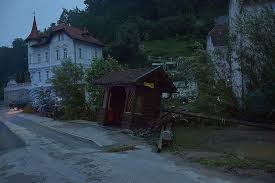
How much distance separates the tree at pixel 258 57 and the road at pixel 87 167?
18.4ft

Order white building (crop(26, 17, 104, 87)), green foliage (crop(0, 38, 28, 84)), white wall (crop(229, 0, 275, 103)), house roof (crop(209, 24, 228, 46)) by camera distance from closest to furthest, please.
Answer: white wall (crop(229, 0, 275, 103)) < house roof (crop(209, 24, 228, 46)) < white building (crop(26, 17, 104, 87)) < green foliage (crop(0, 38, 28, 84))

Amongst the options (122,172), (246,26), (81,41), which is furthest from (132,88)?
(81,41)

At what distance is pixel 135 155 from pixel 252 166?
445 centimetres

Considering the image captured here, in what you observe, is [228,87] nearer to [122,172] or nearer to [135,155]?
[135,155]

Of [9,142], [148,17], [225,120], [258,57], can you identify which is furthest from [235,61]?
[148,17]

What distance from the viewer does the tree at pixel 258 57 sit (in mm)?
18719

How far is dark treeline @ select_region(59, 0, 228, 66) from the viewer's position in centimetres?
9812

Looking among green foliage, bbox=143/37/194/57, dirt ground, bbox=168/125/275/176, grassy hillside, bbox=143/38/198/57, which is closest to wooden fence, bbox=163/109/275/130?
dirt ground, bbox=168/125/275/176

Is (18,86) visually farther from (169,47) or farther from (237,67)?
(237,67)

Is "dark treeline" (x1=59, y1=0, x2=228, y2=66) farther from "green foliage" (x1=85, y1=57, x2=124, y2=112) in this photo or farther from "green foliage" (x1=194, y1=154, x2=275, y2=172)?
"green foliage" (x1=194, y1=154, x2=275, y2=172)

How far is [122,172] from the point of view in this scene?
1285cm

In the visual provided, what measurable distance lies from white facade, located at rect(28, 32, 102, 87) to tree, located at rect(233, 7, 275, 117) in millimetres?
42998

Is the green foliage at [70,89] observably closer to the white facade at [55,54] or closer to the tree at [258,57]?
the tree at [258,57]

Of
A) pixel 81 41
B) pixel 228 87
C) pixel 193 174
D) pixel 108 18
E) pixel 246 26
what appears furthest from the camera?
pixel 108 18
